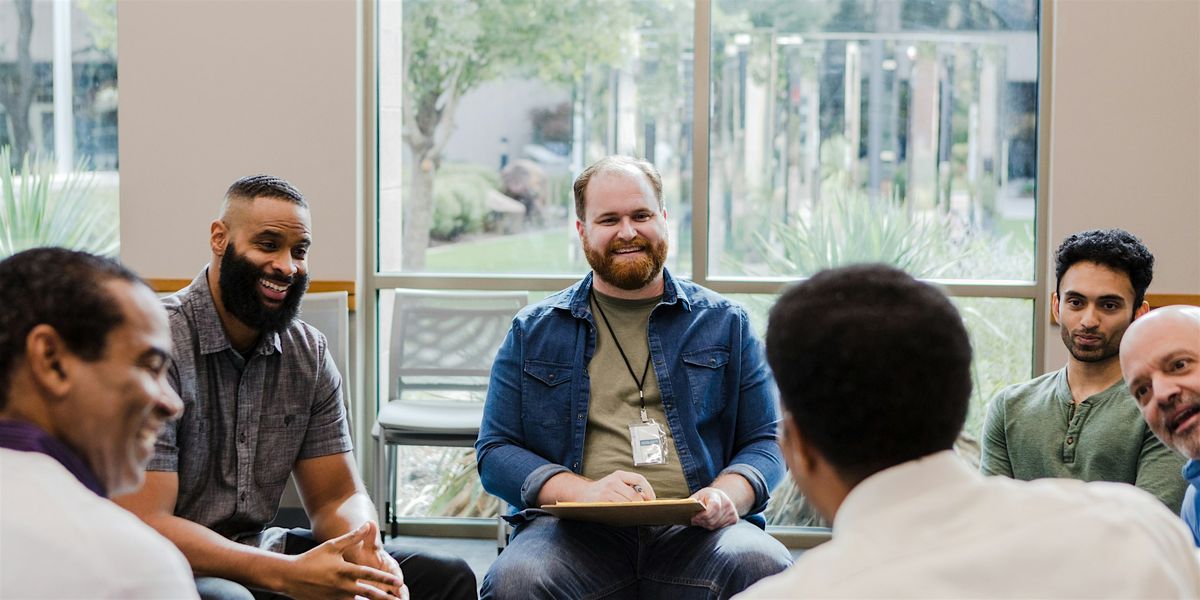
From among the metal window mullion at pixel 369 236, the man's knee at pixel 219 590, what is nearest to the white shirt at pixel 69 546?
the man's knee at pixel 219 590

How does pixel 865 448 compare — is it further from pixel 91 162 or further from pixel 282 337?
pixel 91 162

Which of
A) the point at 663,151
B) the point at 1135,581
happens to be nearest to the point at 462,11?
the point at 663,151

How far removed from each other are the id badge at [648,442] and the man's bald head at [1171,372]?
112 cm

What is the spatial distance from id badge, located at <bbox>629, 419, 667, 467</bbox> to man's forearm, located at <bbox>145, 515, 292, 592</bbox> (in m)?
0.89

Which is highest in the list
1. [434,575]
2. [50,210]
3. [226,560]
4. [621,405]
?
[50,210]

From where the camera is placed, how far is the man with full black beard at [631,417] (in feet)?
8.63

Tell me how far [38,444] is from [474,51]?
3941mm

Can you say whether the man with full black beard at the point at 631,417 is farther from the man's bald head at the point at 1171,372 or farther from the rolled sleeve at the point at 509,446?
the man's bald head at the point at 1171,372

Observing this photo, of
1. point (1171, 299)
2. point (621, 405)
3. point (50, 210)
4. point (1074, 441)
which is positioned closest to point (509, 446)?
point (621, 405)

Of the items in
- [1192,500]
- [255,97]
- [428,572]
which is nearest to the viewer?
[1192,500]

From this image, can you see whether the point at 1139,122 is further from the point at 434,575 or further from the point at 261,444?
A: the point at 261,444

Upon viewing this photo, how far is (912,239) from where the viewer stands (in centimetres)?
486

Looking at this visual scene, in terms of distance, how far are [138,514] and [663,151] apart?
308 cm

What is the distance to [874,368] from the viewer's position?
1.26 metres
